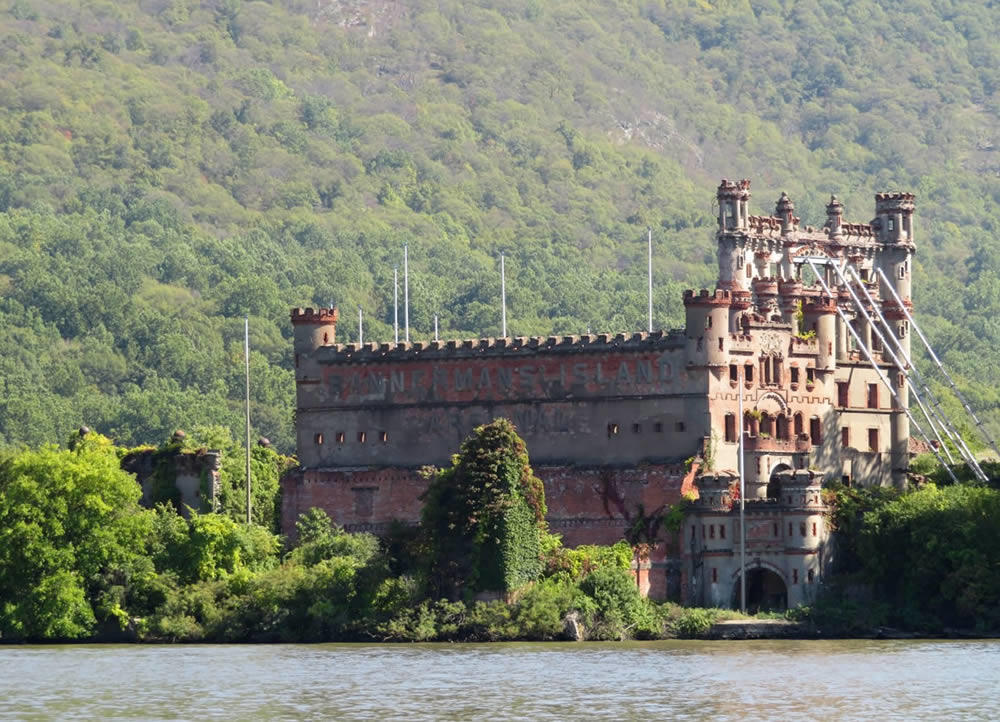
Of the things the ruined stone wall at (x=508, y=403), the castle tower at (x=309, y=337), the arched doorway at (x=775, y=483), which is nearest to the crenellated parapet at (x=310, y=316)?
the castle tower at (x=309, y=337)

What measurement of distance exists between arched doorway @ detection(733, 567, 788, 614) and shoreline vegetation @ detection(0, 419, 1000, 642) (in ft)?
7.39

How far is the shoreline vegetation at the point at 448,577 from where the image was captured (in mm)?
115125

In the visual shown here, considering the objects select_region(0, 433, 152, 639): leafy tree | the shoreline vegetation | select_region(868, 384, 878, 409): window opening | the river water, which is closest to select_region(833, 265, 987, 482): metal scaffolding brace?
select_region(868, 384, 878, 409): window opening

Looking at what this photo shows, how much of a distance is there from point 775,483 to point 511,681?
27.8 meters

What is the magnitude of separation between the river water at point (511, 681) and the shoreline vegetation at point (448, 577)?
2.16 metres

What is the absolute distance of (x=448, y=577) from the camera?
380ft

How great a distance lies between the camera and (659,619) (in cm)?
11638

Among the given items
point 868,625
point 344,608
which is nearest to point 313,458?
point 344,608

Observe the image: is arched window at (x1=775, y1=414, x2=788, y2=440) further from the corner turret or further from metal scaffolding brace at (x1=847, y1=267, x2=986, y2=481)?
the corner turret

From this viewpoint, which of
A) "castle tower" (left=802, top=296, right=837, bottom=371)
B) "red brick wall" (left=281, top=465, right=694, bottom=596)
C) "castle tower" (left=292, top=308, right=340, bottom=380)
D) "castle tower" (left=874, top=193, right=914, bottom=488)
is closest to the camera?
"red brick wall" (left=281, top=465, right=694, bottom=596)

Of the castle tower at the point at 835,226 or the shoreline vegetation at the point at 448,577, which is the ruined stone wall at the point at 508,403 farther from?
the castle tower at the point at 835,226

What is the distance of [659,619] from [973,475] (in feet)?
62.8

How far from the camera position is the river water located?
88.2 metres

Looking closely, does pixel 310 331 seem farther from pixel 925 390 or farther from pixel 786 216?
Answer: pixel 925 390
